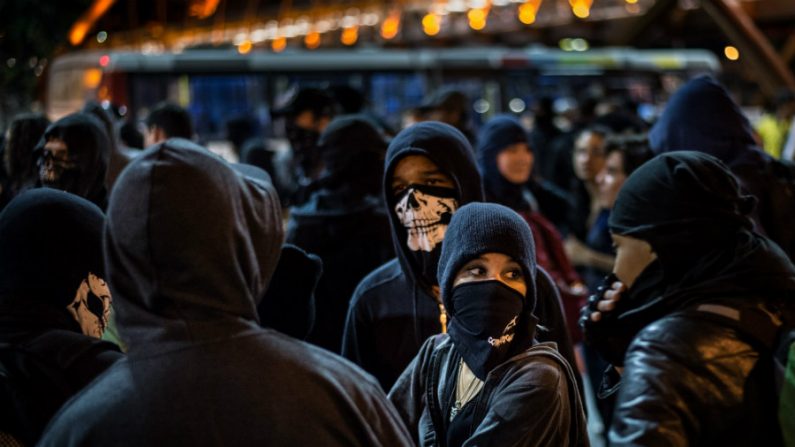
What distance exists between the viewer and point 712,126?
15.3 ft

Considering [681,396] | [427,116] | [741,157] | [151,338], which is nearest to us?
[151,338]

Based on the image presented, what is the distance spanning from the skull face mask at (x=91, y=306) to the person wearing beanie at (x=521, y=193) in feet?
9.54

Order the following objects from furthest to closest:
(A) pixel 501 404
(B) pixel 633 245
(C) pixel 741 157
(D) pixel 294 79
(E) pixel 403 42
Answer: (E) pixel 403 42, (D) pixel 294 79, (C) pixel 741 157, (B) pixel 633 245, (A) pixel 501 404

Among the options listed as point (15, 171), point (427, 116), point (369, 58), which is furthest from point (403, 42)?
point (15, 171)

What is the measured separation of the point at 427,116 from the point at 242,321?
6333 mm

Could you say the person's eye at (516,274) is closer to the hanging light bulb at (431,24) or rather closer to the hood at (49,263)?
the hood at (49,263)

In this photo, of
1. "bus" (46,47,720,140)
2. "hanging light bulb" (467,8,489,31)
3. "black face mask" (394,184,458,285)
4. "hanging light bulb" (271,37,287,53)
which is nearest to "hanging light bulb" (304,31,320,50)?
"hanging light bulb" (271,37,287,53)

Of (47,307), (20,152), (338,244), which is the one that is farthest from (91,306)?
(20,152)

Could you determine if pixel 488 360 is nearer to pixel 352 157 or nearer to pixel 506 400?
pixel 506 400

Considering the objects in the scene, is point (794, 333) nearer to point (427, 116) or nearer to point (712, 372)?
point (712, 372)

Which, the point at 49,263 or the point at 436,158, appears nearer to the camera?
the point at 49,263

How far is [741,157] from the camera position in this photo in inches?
183

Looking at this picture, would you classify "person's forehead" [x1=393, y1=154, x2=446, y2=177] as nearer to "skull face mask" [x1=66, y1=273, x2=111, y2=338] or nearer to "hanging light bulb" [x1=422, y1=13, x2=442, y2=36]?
"skull face mask" [x1=66, y1=273, x2=111, y2=338]

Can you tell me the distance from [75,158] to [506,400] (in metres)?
2.88
